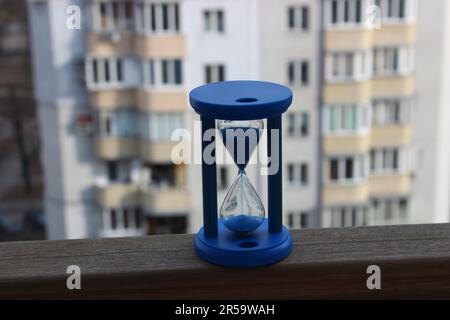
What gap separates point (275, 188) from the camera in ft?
1.76

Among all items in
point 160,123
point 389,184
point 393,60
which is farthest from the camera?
point 389,184

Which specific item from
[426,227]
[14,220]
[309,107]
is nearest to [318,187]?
[309,107]

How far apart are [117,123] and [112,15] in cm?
88

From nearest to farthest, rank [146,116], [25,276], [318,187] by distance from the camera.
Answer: [25,276] < [146,116] < [318,187]

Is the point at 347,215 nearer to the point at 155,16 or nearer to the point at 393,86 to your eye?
the point at 393,86

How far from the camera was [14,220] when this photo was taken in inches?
273

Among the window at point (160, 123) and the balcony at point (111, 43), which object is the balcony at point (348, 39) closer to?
the window at point (160, 123)

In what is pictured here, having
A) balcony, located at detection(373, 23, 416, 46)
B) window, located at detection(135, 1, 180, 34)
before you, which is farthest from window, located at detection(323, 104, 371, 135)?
window, located at detection(135, 1, 180, 34)

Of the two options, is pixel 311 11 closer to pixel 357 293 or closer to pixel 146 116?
pixel 146 116

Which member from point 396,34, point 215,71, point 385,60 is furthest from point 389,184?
point 215,71

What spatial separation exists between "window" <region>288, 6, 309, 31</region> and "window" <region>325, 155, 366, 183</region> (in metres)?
1.11

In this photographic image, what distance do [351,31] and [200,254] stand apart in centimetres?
494

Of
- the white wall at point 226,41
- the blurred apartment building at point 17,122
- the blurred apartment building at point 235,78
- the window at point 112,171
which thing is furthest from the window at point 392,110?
the blurred apartment building at point 17,122

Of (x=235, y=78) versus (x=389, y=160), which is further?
(x=389, y=160)
